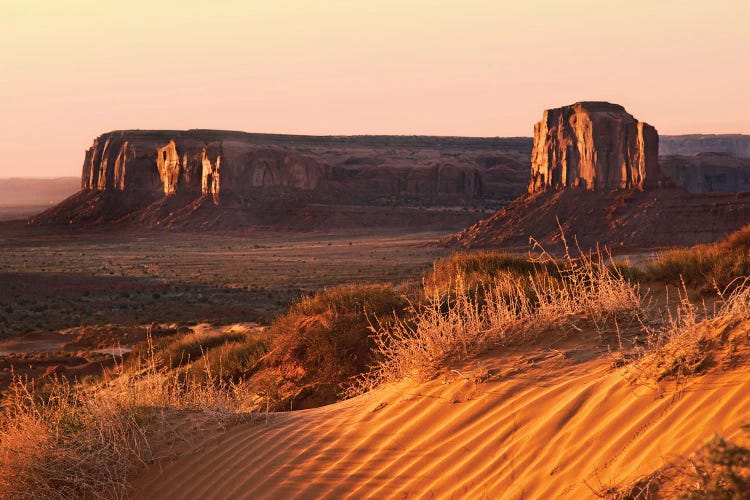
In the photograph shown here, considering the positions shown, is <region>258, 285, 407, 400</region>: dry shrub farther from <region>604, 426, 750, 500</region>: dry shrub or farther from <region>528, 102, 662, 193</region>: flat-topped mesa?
<region>528, 102, 662, 193</region>: flat-topped mesa

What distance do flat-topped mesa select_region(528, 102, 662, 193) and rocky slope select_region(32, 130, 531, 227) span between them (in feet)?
67.0

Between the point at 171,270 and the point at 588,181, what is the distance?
1084 inches

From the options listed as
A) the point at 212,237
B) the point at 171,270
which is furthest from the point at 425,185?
the point at 171,270

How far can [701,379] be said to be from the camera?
16.1 ft

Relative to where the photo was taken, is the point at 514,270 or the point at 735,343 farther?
the point at 514,270

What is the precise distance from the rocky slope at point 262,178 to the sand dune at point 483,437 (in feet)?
254

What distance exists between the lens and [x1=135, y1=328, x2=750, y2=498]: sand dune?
452 centimetres

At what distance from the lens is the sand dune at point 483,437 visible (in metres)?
4.52

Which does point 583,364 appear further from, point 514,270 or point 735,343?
point 514,270

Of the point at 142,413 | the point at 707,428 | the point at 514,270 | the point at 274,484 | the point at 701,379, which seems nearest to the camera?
the point at 707,428

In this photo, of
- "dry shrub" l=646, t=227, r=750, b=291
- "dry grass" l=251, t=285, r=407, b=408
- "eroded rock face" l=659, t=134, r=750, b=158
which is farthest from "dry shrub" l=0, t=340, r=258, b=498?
"eroded rock face" l=659, t=134, r=750, b=158

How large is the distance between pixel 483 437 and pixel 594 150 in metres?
56.6

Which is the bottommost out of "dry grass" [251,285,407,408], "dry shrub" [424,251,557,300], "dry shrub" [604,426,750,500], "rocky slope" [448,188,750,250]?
"rocky slope" [448,188,750,250]

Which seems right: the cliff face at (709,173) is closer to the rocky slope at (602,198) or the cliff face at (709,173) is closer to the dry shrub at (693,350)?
the rocky slope at (602,198)
